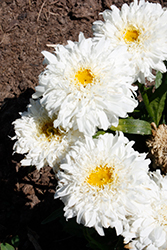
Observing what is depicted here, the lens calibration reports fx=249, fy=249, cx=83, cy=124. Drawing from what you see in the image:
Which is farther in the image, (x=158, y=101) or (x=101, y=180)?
(x=158, y=101)

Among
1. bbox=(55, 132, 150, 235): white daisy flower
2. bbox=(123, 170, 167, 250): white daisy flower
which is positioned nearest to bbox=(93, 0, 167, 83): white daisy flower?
bbox=(55, 132, 150, 235): white daisy flower

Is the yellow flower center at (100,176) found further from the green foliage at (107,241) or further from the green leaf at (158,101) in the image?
the green leaf at (158,101)

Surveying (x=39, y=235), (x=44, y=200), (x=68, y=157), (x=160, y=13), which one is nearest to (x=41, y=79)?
(x=68, y=157)

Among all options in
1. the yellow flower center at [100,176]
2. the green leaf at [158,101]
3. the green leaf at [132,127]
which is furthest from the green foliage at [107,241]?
the green leaf at [158,101]

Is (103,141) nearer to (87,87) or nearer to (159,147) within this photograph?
(87,87)

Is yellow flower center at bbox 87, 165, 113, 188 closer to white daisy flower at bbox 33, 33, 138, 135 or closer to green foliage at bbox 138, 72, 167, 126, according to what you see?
white daisy flower at bbox 33, 33, 138, 135

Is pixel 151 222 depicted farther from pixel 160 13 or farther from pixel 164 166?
pixel 160 13

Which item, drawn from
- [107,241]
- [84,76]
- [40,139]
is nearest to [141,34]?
[84,76]

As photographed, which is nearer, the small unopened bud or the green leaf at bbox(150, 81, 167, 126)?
the small unopened bud
